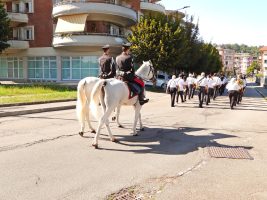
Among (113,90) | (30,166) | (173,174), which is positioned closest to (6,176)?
(30,166)

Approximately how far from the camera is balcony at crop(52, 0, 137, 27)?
35156 millimetres

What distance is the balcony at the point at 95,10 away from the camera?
3516cm

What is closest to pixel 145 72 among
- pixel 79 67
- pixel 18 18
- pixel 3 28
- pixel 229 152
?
pixel 229 152

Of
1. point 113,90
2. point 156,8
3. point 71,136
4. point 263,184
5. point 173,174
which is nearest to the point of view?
point 263,184

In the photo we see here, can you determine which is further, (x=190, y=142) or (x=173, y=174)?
(x=190, y=142)

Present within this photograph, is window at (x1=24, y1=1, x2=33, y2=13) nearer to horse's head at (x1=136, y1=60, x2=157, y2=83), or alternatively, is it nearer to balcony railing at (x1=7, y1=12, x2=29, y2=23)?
balcony railing at (x1=7, y1=12, x2=29, y2=23)

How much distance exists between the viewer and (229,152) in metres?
8.30

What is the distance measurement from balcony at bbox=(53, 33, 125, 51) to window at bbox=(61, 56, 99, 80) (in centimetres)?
163

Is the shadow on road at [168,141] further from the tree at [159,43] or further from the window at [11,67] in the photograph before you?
the window at [11,67]

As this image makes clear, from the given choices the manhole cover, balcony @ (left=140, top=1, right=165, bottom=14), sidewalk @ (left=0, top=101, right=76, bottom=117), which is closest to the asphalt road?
the manhole cover

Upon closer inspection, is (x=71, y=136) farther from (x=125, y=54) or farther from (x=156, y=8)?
(x=156, y=8)

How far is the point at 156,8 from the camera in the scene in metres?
48.4

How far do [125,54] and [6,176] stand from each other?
16.6 ft

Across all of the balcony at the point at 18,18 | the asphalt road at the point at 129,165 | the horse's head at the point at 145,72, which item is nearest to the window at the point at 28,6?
the balcony at the point at 18,18
